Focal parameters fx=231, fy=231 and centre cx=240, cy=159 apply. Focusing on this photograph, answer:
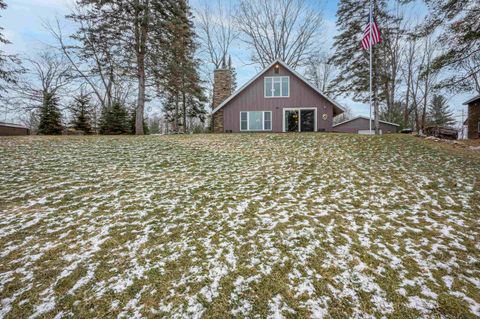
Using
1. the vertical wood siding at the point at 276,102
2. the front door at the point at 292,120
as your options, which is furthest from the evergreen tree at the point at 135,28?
the front door at the point at 292,120

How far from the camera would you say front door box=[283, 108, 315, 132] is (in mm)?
15891

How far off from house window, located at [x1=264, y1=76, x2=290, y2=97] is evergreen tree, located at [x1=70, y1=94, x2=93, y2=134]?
1277 centimetres

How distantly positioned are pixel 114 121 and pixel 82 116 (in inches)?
92.5

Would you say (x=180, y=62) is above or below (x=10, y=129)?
above

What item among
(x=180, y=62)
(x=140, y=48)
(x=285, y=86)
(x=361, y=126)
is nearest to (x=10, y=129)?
(x=140, y=48)

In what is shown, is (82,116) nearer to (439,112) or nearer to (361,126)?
(361,126)

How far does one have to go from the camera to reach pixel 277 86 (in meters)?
15.8

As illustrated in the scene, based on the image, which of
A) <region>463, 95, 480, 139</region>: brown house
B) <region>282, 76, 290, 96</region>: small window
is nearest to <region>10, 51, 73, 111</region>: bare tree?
<region>282, 76, 290, 96</region>: small window

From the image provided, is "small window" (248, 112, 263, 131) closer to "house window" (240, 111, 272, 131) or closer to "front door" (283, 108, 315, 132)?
"house window" (240, 111, 272, 131)

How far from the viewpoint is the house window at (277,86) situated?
618 inches

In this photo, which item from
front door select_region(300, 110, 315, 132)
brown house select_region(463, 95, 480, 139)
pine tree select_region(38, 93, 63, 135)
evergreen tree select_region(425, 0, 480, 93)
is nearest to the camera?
evergreen tree select_region(425, 0, 480, 93)

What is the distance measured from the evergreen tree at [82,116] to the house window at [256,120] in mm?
11228

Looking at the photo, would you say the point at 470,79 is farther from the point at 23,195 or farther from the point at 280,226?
the point at 23,195

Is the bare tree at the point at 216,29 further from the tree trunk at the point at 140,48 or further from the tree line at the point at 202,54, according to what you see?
the tree trunk at the point at 140,48
